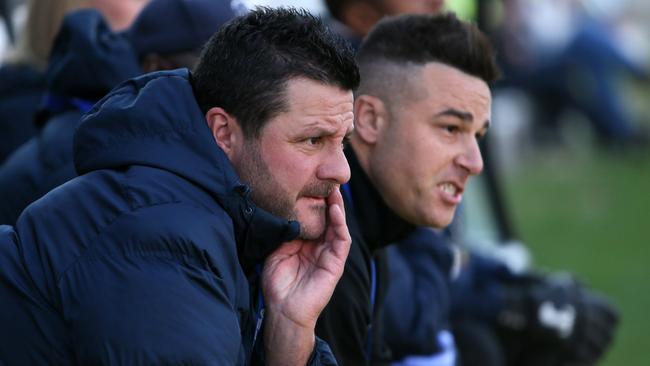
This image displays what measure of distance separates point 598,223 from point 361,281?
8.71 m

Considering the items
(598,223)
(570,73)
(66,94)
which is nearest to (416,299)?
(66,94)

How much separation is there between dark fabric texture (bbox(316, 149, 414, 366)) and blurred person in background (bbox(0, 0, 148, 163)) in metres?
1.35

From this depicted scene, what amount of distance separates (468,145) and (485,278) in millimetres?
2050

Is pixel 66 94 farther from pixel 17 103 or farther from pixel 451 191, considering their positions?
pixel 451 191

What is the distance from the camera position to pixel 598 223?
38.6 ft

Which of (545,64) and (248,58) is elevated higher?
(248,58)

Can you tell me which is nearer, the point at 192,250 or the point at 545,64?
the point at 192,250

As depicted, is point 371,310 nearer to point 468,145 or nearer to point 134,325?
point 468,145

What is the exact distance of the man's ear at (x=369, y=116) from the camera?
12.4 feet

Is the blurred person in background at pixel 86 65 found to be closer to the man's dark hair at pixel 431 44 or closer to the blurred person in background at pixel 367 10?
the man's dark hair at pixel 431 44

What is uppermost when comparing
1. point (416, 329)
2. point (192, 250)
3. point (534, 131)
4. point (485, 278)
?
point (192, 250)

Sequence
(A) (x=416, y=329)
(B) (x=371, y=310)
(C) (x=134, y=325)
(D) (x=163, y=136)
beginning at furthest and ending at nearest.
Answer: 1. (A) (x=416, y=329)
2. (B) (x=371, y=310)
3. (D) (x=163, y=136)
4. (C) (x=134, y=325)

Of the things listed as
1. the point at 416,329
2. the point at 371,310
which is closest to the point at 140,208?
the point at 371,310

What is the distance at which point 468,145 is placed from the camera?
149 inches
